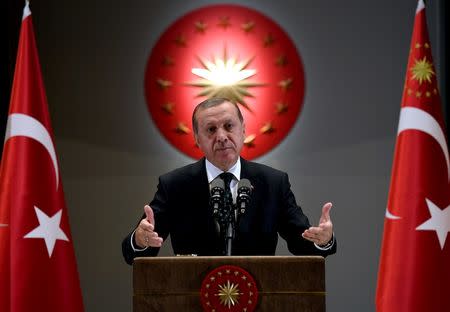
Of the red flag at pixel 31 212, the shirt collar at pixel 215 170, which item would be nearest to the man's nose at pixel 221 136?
the shirt collar at pixel 215 170

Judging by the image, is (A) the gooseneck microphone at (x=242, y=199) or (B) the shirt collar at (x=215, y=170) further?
(B) the shirt collar at (x=215, y=170)

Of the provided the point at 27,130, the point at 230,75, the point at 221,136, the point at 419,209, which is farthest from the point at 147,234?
the point at 230,75

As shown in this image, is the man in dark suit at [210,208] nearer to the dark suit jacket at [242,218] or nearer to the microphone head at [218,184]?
the dark suit jacket at [242,218]

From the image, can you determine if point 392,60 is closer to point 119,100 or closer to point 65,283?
point 119,100

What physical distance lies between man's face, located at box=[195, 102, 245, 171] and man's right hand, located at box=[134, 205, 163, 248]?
1.64ft

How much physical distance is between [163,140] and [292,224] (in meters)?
1.75

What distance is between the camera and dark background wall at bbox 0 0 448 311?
4074 mm

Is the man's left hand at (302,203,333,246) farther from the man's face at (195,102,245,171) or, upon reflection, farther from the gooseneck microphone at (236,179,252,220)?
the man's face at (195,102,245,171)

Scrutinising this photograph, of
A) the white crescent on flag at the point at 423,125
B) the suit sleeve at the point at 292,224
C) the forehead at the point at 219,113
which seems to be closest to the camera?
the suit sleeve at the point at 292,224

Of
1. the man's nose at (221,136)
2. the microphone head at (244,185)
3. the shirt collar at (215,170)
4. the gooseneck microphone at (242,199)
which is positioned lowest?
the gooseneck microphone at (242,199)

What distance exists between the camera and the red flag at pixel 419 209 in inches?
130

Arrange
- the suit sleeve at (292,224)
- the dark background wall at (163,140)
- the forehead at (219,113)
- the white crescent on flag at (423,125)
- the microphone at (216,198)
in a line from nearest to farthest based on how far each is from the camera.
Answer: the microphone at (216,198), the suit sleeve at (292,224), the forehead at (219,113), the white crescent on flag at (423,125), the dark background wall at (163,140)

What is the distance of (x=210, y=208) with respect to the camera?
247 centimetres

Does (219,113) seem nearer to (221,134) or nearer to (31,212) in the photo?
(221,134)
